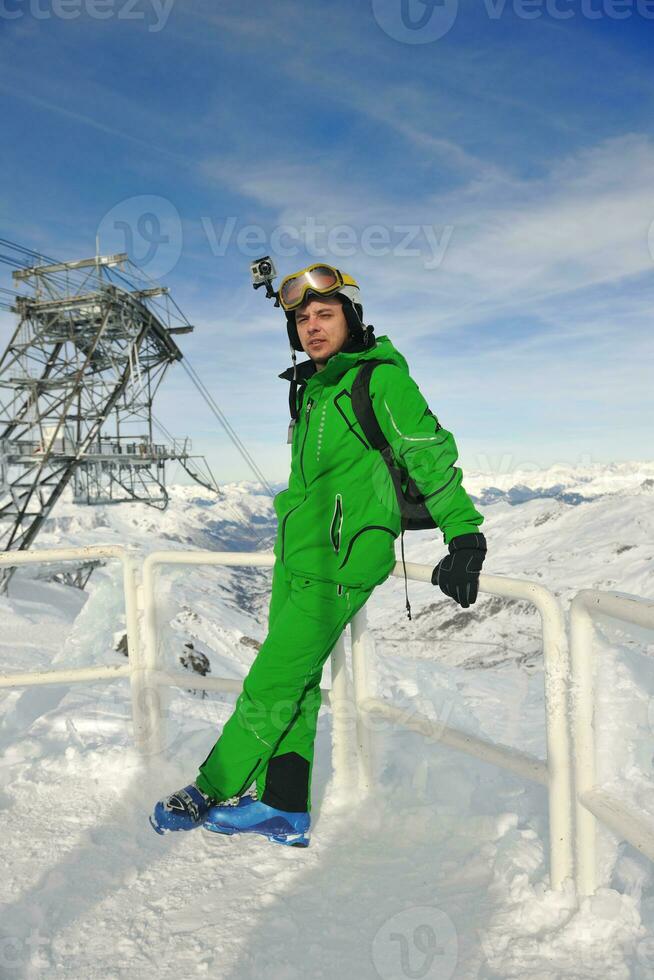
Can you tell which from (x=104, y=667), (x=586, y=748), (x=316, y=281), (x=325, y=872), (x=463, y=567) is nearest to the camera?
(x=586, y=748)

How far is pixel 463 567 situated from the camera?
2.20 metres

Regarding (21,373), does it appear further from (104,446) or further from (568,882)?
(568,882)

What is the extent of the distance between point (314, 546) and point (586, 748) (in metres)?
1.17

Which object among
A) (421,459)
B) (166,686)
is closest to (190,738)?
(166,686)

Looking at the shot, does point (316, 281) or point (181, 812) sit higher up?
point (316, 281)

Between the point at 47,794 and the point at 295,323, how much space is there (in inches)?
97.0

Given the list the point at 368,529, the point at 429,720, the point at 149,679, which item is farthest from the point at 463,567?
the point at 149,679

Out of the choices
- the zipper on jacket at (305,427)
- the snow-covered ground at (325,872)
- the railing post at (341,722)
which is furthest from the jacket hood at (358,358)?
the railing post at (341,722)

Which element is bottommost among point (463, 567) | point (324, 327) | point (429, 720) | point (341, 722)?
point (341, 722)

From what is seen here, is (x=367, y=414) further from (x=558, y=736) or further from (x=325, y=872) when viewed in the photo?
(x=325, y=872)

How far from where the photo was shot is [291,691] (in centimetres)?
266

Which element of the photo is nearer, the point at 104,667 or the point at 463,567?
the point at 463,567

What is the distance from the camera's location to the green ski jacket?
234 centimetres

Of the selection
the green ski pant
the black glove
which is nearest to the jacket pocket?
the green ski pant
